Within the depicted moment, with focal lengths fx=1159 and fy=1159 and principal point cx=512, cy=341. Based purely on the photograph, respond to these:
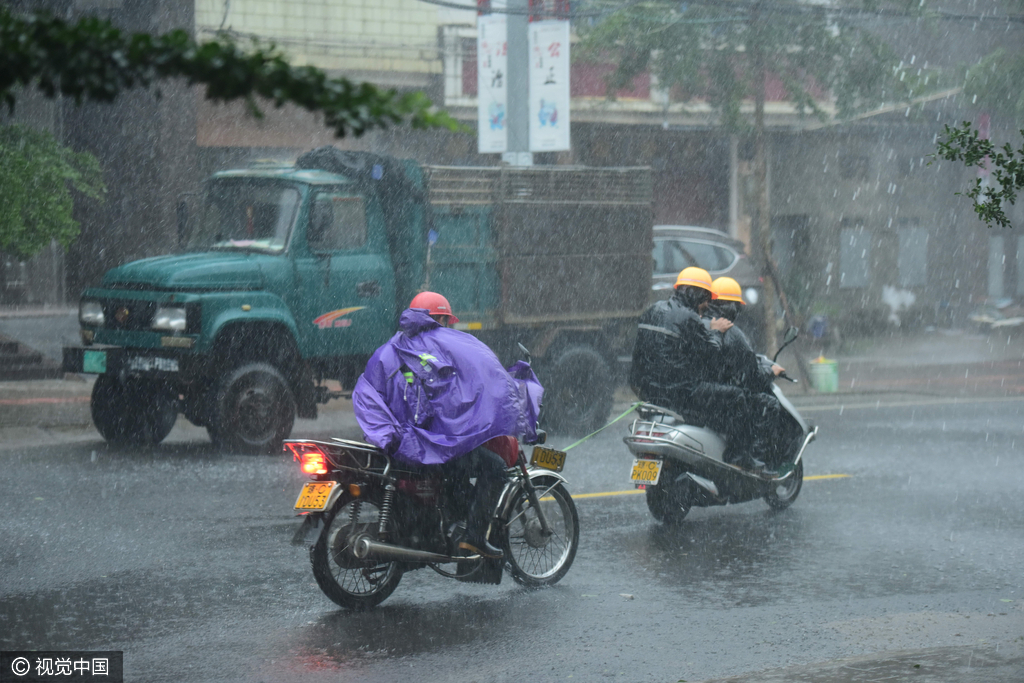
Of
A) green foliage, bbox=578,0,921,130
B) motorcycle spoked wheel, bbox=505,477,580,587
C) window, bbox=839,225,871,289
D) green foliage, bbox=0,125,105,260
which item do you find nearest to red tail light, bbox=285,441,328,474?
motorcycle spoked wheel, bbox=505,477,580,587

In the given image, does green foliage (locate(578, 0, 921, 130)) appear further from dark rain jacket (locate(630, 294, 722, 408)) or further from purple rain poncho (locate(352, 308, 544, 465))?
purple rain poncho (locate(352, 308, 544, 465))

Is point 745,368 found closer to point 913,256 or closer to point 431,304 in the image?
point 431,304

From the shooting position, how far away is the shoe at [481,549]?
595cm

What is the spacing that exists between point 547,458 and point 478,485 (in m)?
0.64

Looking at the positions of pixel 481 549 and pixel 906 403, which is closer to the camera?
Answer: pixel 481 549

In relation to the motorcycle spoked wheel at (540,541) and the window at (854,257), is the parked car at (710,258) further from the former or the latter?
the window at (854,257)

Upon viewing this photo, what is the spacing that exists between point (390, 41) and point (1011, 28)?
1555 cm

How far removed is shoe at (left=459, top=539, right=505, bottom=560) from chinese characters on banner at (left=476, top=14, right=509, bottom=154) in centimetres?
1069

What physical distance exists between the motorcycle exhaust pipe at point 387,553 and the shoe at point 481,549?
14 cm

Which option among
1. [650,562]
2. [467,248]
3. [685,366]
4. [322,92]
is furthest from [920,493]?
[322,92]

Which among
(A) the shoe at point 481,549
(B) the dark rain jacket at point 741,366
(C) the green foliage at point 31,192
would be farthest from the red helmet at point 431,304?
(C) the green foliage at point 31,192

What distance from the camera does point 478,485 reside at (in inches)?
239

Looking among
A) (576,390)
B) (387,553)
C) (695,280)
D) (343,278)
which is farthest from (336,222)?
(387,553)

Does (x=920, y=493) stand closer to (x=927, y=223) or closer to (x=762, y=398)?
(x=762, y=398)
